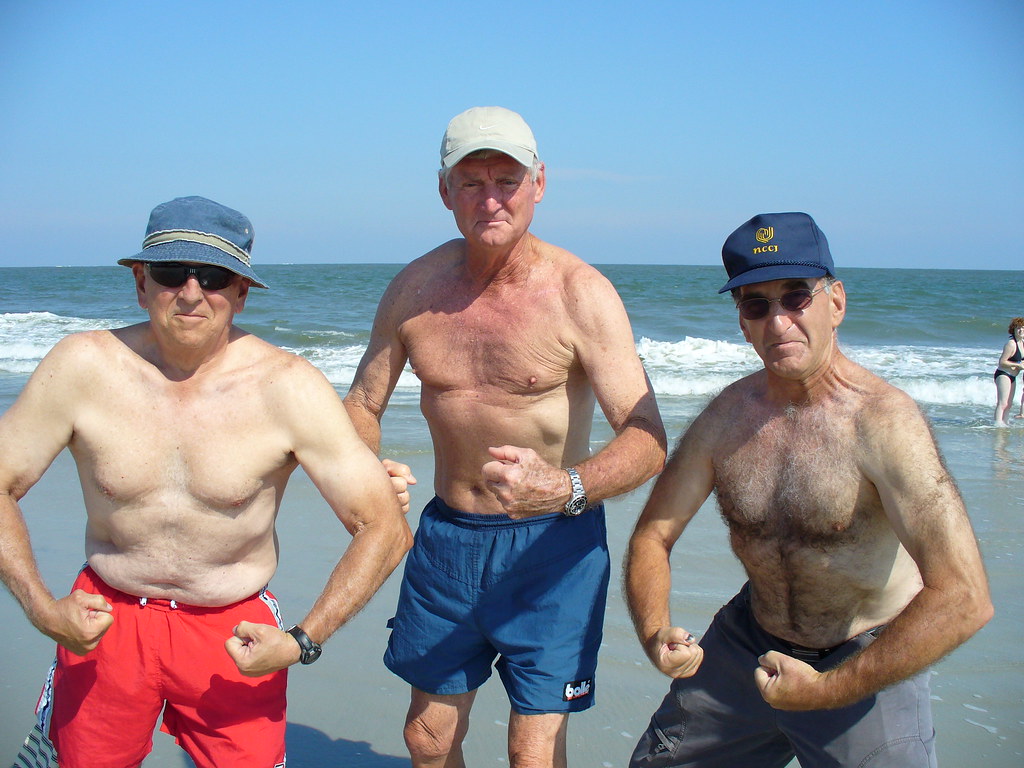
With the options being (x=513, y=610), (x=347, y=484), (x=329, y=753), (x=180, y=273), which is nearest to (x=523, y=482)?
(x=347, y=484)

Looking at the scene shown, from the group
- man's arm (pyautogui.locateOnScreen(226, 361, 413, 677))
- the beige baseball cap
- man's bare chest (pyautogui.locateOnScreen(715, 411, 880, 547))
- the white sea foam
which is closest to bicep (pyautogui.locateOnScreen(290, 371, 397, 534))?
man's arm (pyautogui.locateOnScreen(226, 361, 413, 677))

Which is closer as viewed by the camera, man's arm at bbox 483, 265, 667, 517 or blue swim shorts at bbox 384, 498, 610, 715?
man's arm at bbox 483, 265, 667, 517

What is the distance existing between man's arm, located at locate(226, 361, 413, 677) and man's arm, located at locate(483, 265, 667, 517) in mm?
298

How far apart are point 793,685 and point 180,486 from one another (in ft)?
5.39

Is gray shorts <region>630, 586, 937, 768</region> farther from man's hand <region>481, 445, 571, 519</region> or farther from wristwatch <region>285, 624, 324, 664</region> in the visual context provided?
wristwatch <region>285, 624, 324, 664</region>

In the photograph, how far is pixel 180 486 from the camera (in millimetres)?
2521

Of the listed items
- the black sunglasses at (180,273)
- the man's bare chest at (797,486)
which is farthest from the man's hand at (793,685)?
the black sunglasses at (180,273)

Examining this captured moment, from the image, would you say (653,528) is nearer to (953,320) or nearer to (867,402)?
(867,402)

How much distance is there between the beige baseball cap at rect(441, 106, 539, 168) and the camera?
2875 mm

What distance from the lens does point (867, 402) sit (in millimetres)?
2494

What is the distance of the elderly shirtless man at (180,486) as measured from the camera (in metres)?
2.46

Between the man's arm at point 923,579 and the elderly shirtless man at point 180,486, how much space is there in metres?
1.10

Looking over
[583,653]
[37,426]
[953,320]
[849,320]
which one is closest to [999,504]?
[583,653]

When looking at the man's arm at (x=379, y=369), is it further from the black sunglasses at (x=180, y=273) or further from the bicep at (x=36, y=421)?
the bicep at (x=36, y=421)
